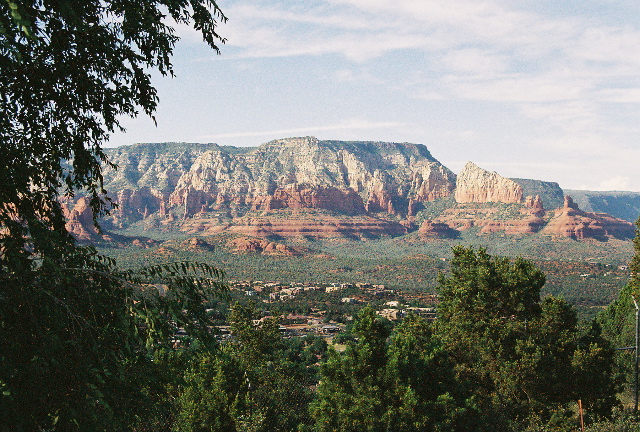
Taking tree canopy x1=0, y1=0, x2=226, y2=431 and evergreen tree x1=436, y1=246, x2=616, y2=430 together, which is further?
evergreen tree x1=436, y1=246, x2=616, y2=430

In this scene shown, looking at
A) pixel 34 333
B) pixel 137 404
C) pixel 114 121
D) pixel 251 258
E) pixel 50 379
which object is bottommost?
pixel 251 258

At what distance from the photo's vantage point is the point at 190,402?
17.8m

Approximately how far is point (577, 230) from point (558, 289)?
355 ft

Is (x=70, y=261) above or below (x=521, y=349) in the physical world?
above

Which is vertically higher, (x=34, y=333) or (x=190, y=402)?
(x=34, y=333)

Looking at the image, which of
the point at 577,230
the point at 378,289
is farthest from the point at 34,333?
the point at 577,230

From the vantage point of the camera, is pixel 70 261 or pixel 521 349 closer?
pixel 70 261

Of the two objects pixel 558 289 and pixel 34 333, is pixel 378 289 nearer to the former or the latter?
pixel 558 289

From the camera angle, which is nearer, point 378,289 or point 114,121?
point 114,121

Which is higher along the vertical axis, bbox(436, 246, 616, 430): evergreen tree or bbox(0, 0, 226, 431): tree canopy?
bbox(0, 0, 226, 431): tree canopy

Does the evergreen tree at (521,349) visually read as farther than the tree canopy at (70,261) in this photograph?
Yes

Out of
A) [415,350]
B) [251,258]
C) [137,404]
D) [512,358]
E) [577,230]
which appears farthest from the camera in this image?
[577,230]

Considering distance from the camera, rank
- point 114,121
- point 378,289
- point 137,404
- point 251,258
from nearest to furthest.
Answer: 1. point 137,404
2. point 114,121
3. point 378,289
4. point 251,258

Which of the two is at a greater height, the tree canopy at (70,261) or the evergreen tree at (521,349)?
the tree canopy at (70,261)
